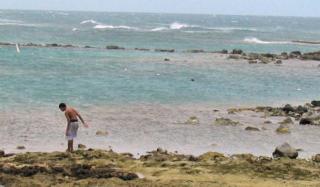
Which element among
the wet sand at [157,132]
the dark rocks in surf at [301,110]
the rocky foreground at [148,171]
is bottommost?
the wet sand at [157,132]

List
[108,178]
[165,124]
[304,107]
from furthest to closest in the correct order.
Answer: [304,107] → [165,124] → [108,178]

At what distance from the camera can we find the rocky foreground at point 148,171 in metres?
15.1

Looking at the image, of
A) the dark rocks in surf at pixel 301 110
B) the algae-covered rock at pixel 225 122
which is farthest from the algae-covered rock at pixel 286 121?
the dark rocks in surf at pixel 301 110

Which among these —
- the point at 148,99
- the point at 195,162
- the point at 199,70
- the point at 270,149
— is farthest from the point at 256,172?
the point at 199,70

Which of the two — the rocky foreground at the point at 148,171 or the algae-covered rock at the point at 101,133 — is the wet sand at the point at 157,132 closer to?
the algae-covered rock at the point at 101,133

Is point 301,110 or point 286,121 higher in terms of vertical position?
point 301,110

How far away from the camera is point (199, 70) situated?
52781 mm

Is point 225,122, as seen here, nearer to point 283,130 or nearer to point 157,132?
point 283,130

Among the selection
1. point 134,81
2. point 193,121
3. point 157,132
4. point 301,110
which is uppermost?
point 134,81

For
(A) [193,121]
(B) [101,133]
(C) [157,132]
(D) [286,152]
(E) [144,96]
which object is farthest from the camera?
(E) [144,96]

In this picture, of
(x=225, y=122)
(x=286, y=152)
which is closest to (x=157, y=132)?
(x=225, y=122)

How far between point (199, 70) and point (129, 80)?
10.8 m

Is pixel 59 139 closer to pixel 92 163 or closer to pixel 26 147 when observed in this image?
pixel 26 147

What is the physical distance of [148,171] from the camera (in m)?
16.2
